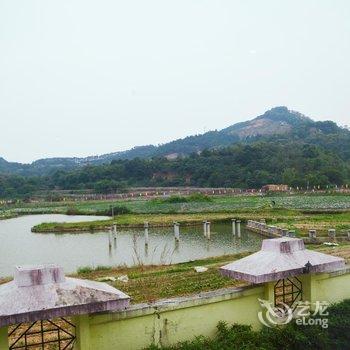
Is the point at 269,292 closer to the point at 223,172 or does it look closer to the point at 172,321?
the point at 172,321

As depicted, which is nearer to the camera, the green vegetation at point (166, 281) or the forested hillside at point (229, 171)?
the green vegetation at point (166, 281)

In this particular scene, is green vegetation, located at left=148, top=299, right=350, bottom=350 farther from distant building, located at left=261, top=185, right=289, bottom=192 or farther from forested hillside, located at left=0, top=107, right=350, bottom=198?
distant building, located at left=261, top=185, right=289, bottom=192

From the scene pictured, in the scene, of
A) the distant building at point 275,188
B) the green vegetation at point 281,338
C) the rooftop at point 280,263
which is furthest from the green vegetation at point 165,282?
the distant building at point 275,188

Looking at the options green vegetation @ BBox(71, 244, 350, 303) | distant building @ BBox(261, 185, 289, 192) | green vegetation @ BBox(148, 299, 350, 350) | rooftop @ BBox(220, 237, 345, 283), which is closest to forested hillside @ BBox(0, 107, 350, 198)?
distant building @ BBox(261, 185, 289, 192)

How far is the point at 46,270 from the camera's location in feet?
20.7

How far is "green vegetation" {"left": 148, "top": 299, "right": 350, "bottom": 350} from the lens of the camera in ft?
24.0

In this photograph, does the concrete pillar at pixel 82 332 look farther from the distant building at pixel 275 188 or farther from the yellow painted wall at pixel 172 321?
the distant building at pixel 275 188

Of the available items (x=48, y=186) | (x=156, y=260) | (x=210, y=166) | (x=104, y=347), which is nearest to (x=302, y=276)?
(x=104, y=347)

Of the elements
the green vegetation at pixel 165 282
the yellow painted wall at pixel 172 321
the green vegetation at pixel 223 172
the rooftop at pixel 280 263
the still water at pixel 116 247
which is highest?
the green vegetation at pixel 223 172

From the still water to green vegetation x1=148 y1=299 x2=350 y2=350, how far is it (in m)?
12.4

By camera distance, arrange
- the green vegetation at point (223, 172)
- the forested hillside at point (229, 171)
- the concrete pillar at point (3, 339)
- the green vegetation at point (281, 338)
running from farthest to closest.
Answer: the forested hillside at point (229, 171) → the green vegetation at point (223, 172) → the green vegetation at point (281, 338) → the concrete pillar at point (3, 339)

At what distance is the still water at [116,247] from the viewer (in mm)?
24609

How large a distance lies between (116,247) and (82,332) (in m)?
23.6

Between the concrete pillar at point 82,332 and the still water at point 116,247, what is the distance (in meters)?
13.5
